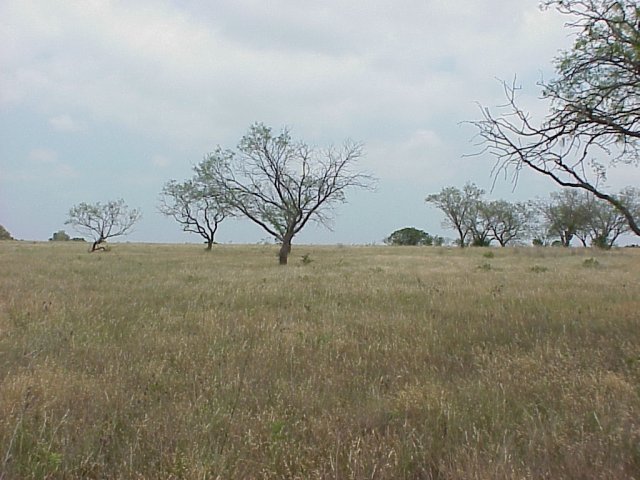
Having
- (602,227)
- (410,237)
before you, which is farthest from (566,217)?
(410,237)

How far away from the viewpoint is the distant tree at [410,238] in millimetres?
79750

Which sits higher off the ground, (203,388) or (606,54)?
(606,54)

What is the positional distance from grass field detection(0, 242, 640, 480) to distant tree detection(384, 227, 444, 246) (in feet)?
243

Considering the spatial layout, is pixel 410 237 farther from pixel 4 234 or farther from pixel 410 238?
pixel 4 234

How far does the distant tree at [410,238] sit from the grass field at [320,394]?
73949mm

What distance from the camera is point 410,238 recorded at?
8200 centimetres

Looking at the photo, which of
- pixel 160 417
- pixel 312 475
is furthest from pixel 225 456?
pixel 160 417

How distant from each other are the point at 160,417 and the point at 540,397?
347cm

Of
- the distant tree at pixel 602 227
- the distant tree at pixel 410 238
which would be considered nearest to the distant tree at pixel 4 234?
the distant tree at pixel 410 238

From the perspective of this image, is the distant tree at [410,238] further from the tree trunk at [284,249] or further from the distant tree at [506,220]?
the tree trunk at [284,249]

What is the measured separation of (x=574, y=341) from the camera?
17.9 ft

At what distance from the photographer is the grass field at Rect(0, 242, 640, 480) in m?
2.73

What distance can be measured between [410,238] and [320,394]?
80.5 m

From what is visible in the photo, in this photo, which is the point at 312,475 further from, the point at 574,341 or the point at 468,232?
the point at 468,232
